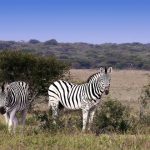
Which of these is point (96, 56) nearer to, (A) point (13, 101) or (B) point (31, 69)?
(B) point (31, 69)

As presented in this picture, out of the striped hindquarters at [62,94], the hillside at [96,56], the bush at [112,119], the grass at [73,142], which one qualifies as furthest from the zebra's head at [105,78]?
the hillside at [96,56]

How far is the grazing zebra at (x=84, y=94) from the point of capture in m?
15.1

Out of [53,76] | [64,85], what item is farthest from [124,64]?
[64,85]

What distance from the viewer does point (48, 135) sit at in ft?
38.5

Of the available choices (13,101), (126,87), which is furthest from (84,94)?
(126,87)

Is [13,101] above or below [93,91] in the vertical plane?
below

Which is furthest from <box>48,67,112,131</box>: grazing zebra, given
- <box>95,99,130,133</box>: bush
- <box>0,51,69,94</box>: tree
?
<box>0,51,69,94</box>: tree

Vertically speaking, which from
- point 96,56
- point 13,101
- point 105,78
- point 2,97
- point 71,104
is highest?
point 96,56

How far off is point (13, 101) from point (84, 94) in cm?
278

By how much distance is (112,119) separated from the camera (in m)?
14.2

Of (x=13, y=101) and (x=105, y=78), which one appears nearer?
(x=13, y=101)

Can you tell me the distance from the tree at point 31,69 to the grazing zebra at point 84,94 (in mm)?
8628

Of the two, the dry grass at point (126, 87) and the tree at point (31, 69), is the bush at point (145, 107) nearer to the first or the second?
the dry grass at point (126, 87)

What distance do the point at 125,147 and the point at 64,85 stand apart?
6.32m
